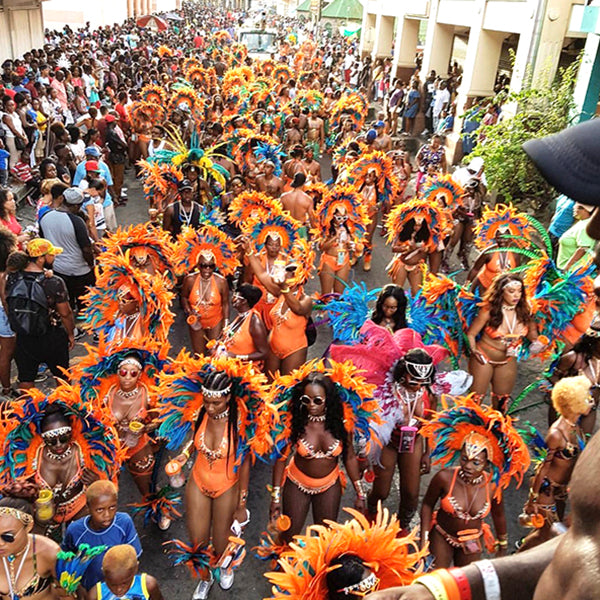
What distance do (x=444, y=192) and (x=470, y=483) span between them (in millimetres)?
6063

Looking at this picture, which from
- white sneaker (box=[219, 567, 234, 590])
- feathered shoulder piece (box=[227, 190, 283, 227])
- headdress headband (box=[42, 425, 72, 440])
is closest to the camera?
headdress headband (box=[42, 425, 72, 440])

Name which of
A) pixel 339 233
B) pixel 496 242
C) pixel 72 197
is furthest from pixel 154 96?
pixel 496 242

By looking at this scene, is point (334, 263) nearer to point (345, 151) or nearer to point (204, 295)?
point (204, 295)

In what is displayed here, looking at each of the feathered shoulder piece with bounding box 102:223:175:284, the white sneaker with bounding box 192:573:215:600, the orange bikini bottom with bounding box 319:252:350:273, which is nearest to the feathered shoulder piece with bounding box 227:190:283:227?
the orange bikini bottom with bounding box 319:252:350:273

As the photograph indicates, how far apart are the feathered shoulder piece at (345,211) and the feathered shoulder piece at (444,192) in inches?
52.8

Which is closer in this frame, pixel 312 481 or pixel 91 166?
pixel 312 481

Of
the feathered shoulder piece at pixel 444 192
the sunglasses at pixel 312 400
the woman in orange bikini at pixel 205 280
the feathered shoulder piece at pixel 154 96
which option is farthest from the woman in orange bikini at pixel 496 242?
the feathered shoulder piece at pixel 154 96

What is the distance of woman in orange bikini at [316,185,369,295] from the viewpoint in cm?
799

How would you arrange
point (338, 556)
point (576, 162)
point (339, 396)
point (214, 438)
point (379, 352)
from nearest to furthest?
point (576, 162) → point (338, 556) → point (214, 438) → point (339, 396) → point (379, 352)

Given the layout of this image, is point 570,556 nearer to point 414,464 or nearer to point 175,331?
point 414,464

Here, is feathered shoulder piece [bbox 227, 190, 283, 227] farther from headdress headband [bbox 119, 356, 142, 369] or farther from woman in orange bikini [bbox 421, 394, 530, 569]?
woman in orange bikini [bbox 421, 394, 530, 569]

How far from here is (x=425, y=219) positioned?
26.2 feet

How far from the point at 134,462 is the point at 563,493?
3.31m

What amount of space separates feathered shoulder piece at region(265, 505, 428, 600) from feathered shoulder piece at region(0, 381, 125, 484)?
1707mm
